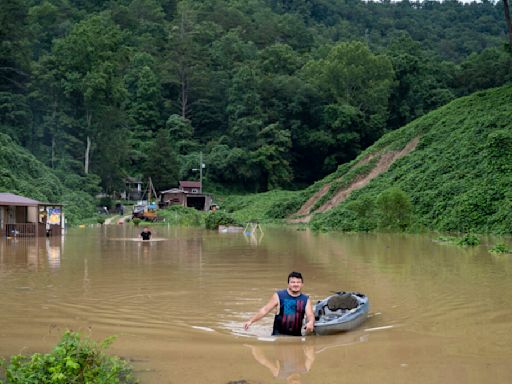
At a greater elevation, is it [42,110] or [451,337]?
[42,110]

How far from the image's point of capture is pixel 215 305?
516 inches

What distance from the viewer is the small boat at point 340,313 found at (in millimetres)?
9977

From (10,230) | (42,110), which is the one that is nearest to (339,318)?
(10,230)

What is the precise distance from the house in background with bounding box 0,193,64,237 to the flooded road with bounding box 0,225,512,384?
29.2ft

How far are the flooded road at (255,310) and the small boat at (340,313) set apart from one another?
17 centimetres

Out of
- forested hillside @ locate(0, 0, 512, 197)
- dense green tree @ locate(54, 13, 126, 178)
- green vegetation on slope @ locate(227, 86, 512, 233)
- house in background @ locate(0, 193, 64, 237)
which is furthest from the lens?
forested hillside @ locate(0, 0, 512, 197)

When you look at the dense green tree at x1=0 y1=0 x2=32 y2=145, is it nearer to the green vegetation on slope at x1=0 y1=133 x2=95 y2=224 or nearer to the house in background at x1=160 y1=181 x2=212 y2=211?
the green vegetation on slope at x1=0 y1=133 x2=95 y2=224

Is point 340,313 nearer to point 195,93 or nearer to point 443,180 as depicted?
point 443,180

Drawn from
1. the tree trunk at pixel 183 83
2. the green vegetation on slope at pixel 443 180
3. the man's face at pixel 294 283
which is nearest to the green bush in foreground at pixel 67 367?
the man's face at pixel 294 283

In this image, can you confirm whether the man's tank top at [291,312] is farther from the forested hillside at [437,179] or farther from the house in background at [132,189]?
the house in background at [132,189]

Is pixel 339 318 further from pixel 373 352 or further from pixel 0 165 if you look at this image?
pixel 0 165

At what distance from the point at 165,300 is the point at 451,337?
6303 millimetres

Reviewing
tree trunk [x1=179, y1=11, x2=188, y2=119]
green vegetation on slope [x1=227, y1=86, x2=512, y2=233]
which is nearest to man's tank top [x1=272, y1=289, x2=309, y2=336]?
green vegetation on slope [x1=227, y1=86, x2=512, y2=233]

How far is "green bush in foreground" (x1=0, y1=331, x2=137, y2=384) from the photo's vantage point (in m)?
6.48
